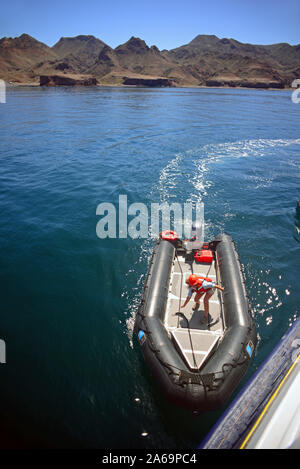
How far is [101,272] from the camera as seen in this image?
9844 mm

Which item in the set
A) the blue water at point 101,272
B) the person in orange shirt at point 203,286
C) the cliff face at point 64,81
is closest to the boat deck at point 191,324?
the person in orange shirt at point 203,286

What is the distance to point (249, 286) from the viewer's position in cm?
920

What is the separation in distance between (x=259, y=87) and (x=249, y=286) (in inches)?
6639

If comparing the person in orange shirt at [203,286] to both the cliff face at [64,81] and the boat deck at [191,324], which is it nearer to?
the boat deck at [191,324]

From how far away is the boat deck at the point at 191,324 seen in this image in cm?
619

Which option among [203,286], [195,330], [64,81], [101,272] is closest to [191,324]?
[195,330]

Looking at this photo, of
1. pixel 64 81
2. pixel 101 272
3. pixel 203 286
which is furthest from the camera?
pixel 64 81

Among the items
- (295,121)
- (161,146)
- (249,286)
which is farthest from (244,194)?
(295,121)

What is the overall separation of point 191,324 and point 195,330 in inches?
9.6

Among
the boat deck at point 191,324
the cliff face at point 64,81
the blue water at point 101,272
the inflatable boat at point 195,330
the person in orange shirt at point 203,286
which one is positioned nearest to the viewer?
the inflatable boat at point 195,330

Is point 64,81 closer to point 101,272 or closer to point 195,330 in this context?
point 101,272

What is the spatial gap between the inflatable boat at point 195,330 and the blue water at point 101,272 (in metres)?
0.93

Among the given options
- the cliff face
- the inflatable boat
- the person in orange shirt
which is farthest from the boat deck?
the cliff face

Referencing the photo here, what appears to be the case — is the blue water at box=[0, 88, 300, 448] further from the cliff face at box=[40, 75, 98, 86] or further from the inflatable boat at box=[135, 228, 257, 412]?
the cliff face at box=[40, 75, 98, 86]
